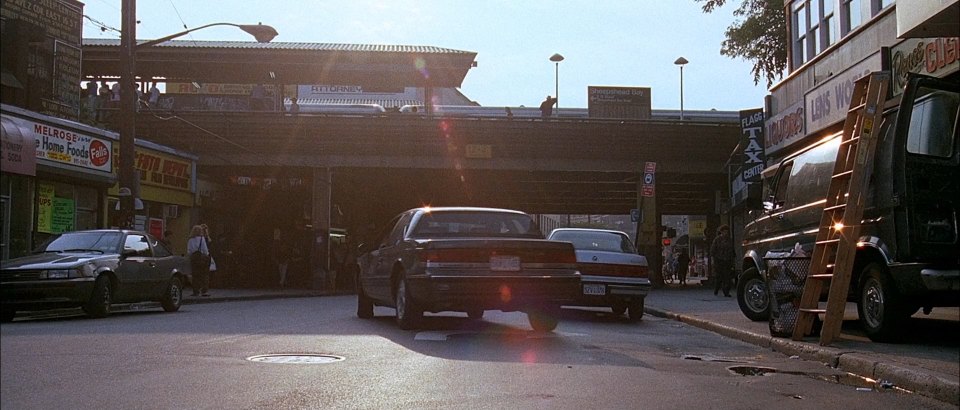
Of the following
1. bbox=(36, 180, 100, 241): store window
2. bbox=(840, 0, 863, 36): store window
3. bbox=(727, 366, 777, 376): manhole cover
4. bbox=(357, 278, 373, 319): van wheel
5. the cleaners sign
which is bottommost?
bbox=(727, 366, 777, 376): manhole cover

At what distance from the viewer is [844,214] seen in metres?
8.71

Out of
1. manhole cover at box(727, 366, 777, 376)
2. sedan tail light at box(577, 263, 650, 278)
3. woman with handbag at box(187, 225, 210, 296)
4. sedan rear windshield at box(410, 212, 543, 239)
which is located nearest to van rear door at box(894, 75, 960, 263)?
manhole cover at box(727, 366, 777, 376)

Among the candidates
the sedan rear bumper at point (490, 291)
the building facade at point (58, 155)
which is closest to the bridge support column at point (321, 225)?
the building facade at point (58, 155)

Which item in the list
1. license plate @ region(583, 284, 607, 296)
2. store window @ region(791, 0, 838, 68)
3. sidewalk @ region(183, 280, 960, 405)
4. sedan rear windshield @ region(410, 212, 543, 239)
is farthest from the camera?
store window @ region(791, 0, 838, 68)

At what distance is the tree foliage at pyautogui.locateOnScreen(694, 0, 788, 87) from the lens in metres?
30.9

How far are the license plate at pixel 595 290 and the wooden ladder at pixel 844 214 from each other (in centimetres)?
473

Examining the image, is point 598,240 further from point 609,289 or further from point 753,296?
point 753,296

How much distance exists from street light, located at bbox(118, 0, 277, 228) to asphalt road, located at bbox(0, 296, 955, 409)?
6.09 meters

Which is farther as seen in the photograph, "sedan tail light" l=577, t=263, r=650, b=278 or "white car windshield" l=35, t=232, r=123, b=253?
"sedan tail light" l=577, t=263, r=650, b=278

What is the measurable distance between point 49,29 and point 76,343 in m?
6.23

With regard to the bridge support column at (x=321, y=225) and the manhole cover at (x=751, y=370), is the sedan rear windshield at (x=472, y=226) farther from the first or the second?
the bridge support column at (x=321, y=225)

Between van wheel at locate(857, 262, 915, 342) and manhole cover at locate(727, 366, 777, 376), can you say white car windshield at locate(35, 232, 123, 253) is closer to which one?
manhole cover at locate(727, 366, 777, 376)

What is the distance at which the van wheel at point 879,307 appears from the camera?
905 cm

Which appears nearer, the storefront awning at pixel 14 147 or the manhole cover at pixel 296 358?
the storefront awning at pixel 14 147
